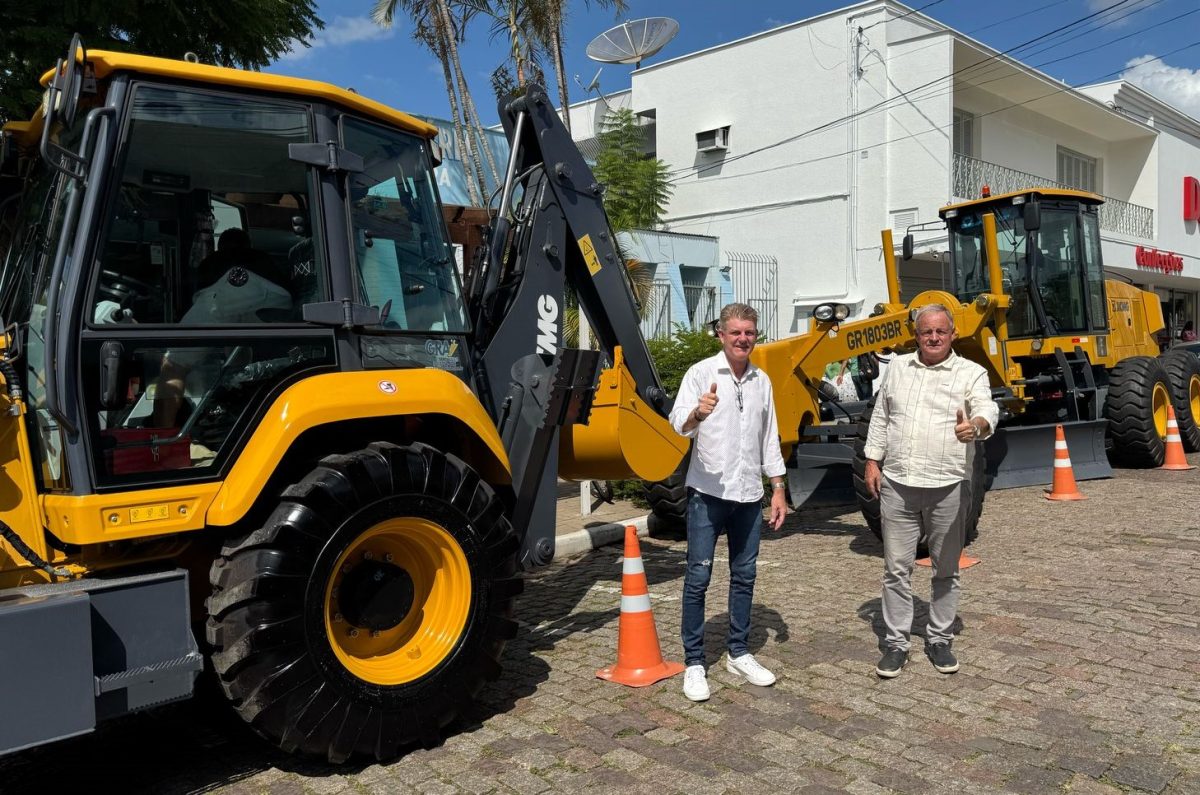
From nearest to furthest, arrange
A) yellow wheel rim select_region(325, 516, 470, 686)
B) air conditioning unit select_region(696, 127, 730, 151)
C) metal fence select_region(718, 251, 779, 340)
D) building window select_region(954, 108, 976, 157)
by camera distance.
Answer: yellow wheel rim select_region(325, 516, 470, 686) < metal fence select_region(718, 251, 779, 340) < building window select_region(954, 108, 976, 157) < air conditioning unit select_region(696, 127, 730, 151)

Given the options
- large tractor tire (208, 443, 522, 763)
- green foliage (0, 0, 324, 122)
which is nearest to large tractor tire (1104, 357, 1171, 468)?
large tractor tire (208, 443, 522, 763)

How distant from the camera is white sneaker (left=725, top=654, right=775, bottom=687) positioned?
177 inches

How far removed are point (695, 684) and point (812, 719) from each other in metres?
0.56

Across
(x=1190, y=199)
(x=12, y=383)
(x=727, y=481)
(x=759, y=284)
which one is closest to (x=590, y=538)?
(x=727, y=481)

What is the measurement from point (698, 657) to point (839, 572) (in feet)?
8.27

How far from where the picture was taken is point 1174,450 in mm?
10781

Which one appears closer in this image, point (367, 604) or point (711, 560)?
point (367, 604)

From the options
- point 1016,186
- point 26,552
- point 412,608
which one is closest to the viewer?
point 26,552

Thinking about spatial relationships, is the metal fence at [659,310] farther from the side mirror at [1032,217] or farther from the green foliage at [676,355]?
the side mirror at [1032,217]

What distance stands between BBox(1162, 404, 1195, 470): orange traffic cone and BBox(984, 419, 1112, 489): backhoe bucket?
5.34 feet

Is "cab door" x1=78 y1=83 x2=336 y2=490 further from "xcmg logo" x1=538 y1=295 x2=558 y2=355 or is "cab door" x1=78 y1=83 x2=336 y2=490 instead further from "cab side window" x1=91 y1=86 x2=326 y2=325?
"xcmg logo" x1=538 y1=295 x2=558 y2=355

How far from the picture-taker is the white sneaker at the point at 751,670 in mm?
4504

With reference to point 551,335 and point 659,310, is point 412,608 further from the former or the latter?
point 659,310

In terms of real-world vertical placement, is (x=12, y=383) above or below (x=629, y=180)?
below
